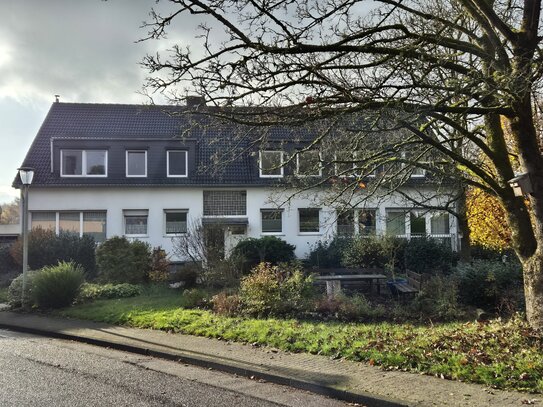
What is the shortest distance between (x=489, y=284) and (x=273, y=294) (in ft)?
18.5

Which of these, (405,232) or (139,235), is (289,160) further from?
(139,235)

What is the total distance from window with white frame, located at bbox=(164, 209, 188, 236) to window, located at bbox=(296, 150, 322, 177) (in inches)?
644

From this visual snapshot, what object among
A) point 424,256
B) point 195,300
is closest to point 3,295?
point 195,300

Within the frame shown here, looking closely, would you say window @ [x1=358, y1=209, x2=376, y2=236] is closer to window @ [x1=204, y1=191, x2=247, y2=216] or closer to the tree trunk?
the tree trunk

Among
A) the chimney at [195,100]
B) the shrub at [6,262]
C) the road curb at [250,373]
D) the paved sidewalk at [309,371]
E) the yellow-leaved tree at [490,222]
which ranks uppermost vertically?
the chimney at [195,100]

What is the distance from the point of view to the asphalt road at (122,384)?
249 inches

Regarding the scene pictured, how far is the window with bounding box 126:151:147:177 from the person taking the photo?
2897 centimetres

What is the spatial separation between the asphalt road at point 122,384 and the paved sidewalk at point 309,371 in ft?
0.67

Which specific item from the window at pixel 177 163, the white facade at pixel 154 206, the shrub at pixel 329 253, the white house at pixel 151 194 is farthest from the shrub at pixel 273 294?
the window at pixel 177 163

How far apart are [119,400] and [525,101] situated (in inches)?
304

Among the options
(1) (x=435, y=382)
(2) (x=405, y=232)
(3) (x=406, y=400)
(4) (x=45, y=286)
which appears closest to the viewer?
(3) (x=406, y=400)

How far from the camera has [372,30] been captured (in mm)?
8570

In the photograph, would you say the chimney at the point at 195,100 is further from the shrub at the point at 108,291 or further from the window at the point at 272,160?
the shrub at the point at 108,291

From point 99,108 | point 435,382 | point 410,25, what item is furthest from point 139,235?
point 435,382
